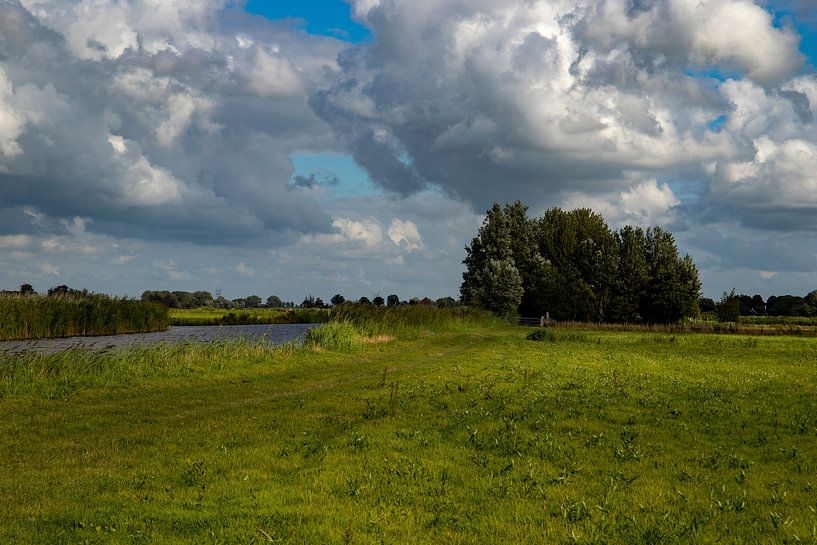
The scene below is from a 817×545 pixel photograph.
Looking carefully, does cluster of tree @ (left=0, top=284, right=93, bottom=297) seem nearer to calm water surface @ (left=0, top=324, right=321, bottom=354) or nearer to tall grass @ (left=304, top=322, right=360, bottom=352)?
calm water surface @ (left=0, top=324, right=321, bottom=354)

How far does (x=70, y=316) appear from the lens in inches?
2217

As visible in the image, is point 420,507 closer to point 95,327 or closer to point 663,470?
point 663,470

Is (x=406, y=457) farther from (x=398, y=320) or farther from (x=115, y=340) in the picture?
(x=115, y=340)

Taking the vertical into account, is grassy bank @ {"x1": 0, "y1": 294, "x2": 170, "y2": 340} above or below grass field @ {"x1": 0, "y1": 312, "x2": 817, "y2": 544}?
above

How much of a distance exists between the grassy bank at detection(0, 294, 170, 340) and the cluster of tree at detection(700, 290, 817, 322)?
84.1 meters

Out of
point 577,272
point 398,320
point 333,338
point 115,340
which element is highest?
point 577,272

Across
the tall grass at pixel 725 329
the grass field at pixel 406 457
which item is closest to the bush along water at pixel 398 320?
the tall grass at pixel 725 329

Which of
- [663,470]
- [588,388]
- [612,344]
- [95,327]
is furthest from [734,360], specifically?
[95,327]

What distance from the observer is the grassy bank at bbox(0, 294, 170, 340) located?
1989 inches

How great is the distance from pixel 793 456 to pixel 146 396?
21.5 metres

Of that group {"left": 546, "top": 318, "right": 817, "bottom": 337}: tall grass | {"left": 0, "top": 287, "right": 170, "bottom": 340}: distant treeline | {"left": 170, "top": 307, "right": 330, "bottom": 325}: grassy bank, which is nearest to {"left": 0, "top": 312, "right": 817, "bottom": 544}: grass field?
{"left": 0, "top": 287, "right": 170, "bottom": 340}: distant treeline

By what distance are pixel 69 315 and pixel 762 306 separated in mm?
189864

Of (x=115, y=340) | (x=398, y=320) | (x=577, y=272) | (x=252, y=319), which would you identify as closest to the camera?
(x=398, y=320)

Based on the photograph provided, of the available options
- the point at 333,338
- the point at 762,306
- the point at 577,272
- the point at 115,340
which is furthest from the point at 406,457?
the point at 762,306
